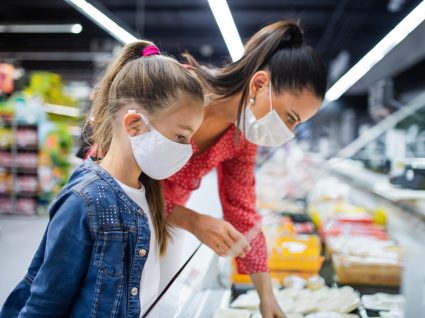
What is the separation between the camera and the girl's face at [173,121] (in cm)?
102

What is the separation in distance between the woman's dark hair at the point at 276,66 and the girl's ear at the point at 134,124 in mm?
494

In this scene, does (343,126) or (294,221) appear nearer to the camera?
(294,221)

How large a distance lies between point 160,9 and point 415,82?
6577 millimetres

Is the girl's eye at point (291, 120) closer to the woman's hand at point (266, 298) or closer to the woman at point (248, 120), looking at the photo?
the woman at point (248, 120)

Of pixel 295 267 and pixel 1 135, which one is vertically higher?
pixel 1 135

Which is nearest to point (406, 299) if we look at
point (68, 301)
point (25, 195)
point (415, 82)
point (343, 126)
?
point (68, 301)

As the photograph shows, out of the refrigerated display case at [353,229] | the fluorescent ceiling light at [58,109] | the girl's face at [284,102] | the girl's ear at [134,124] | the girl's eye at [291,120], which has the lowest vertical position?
the refrigerated display case at [353,229]

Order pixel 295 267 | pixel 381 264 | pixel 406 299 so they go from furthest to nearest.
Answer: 1. pixel 295 267
2. pixel 381 264
3. pixel 406 299

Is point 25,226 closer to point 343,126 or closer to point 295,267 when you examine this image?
point 295,267

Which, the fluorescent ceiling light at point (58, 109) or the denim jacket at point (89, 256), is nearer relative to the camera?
the denim jacket at point (89, 256)

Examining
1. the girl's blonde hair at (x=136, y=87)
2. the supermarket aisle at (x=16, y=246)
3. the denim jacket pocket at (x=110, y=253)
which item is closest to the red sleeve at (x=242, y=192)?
the girl's blonde hair at (x=136, y=87)

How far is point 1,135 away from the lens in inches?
309

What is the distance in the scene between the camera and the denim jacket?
0.86 meters

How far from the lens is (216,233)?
134 centimetres
